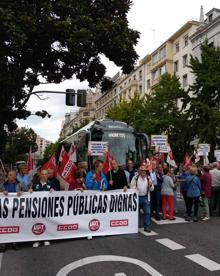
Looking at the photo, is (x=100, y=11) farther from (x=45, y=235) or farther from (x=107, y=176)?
(x=45, y=235)

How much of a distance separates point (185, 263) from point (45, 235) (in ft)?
11.0

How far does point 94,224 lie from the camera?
1012cm

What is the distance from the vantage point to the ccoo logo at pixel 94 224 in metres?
10.1

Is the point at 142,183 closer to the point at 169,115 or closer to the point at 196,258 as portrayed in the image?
the point at 196,258

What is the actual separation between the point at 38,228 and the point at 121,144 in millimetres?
9476

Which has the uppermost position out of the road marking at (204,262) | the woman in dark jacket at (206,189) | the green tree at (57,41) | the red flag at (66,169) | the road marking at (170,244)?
the green tree at (57,41)

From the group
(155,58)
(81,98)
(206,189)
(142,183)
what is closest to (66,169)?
(142,183)

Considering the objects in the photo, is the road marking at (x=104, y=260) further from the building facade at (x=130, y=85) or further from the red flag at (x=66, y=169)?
the building facade at (x=130, y=85)

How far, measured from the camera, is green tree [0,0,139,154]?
14.9 meters

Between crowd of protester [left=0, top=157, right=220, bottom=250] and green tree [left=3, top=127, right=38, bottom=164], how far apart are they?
42381 mm

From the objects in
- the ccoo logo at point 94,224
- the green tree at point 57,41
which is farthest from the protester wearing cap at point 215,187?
the green tree at point 57,41

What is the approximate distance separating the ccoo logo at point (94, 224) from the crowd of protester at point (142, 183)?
0.76 meters

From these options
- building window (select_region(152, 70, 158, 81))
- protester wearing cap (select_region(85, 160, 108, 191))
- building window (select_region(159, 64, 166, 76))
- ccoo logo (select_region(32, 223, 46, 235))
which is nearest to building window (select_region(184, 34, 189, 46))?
building window (select_region(159, 64, 166, 76))

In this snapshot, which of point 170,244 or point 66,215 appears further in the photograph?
point 66,215
